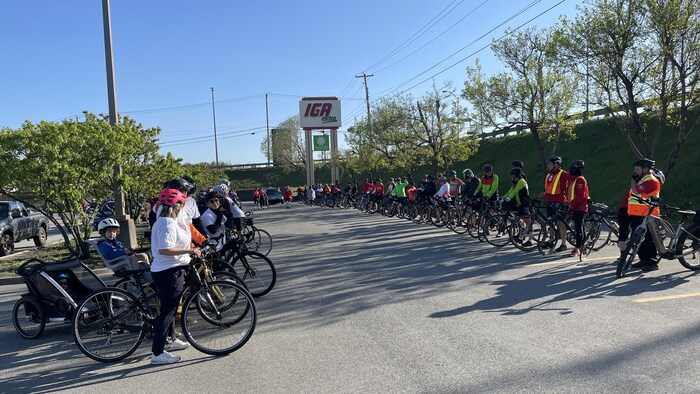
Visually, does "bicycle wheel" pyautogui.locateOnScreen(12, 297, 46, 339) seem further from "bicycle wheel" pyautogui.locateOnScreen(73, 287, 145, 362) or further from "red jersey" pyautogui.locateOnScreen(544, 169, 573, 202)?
"red jersey" pyautogui.locateOnScreen(544, 169, 573, 202)

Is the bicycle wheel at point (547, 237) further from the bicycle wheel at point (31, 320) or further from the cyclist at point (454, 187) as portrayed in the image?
the bicycle wheel at point (31, 320)

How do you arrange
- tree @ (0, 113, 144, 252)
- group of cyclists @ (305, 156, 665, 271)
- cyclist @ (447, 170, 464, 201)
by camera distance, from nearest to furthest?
group of cyclists @ (305, 156, 665, 271)
tree @ (0, 113, 144, 252)
cyclist @ (447, 170, 464, 201)

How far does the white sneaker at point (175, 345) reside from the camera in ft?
15.8

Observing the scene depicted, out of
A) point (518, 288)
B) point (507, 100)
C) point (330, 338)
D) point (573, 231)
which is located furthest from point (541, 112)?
point (330, 338)

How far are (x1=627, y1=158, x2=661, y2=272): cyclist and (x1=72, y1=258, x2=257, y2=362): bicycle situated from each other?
19.5 ft

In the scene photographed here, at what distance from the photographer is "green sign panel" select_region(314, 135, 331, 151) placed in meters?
52.2

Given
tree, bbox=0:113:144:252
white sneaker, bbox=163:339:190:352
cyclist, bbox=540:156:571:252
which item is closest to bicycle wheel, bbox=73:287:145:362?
white sneaker, bbox=163:339:190:352

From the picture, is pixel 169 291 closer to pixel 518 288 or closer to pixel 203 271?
pixel 203 271

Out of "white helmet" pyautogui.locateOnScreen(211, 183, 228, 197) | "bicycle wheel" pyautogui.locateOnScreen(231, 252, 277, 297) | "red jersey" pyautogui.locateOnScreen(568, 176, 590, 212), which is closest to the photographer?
"bicycle wheel" pyautogui.locateOnScreen(231, 252, 277, 297)

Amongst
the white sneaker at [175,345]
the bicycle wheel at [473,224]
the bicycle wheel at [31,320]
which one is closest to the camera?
the white sneaker at [175,345]

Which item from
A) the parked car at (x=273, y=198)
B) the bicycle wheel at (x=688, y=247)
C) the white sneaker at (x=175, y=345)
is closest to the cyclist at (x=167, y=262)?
the white sneaker at (x=175, y=345)

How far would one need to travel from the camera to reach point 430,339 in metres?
4.82

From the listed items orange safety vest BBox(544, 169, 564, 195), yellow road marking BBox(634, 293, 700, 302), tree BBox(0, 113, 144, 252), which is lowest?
yellow road marking BBox(634, 293, 700, 302)

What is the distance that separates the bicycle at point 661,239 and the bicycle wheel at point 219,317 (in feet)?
17.7
